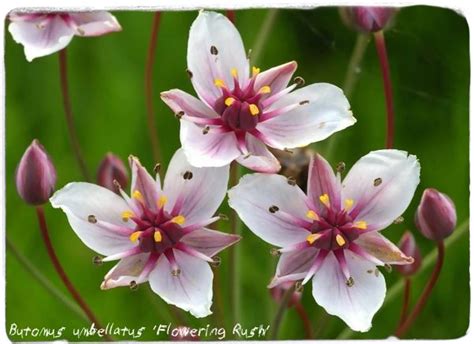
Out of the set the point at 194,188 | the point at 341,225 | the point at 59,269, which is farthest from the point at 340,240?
the point at 59,269

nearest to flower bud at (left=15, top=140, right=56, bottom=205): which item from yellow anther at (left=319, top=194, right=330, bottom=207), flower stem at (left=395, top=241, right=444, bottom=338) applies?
yellow anther at (left=319, top=194, right=330, bottom=207)

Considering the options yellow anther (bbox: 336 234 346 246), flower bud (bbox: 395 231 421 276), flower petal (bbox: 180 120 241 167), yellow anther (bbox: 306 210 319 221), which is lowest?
flower bud (bbox: 395 231 421 276)

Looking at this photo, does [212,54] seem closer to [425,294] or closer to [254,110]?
[254,110]

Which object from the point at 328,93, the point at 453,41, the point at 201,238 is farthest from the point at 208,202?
the point at 453,41

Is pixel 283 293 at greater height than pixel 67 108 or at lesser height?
lesser

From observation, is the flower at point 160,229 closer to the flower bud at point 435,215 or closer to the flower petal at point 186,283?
the flower petal at point 186,283

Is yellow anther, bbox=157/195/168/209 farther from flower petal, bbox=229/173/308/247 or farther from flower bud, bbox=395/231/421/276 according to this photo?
flower bud, bbox=395/231/421/276
